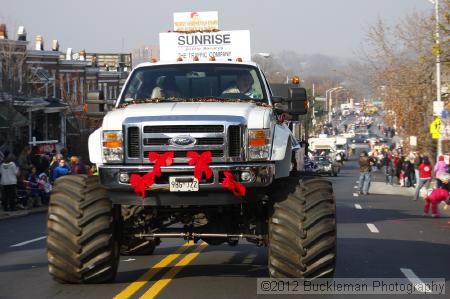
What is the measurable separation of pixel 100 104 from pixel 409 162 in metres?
35.7

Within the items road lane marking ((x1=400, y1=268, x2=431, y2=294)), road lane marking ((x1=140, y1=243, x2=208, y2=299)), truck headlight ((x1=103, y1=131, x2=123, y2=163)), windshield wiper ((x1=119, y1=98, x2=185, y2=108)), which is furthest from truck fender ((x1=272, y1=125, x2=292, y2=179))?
road lane marking ((x1=400, y1=268, x2=431, y2=294))

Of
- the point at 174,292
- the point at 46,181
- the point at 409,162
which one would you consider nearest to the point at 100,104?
the point at 174,292

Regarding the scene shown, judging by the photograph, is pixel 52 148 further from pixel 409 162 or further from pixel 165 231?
pixel 165 231

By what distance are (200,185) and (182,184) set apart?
205 mm

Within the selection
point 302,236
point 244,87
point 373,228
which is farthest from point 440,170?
point 302,236

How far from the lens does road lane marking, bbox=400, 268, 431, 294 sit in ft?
34.9

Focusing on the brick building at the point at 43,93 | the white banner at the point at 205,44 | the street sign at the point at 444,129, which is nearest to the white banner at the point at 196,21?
the white banner at the point at 205,44

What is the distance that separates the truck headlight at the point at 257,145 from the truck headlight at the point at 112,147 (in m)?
1.48

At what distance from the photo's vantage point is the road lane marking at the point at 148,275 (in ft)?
33.1

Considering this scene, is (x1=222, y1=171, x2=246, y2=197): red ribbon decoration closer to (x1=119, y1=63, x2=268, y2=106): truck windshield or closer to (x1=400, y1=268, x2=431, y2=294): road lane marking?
(x1=119, y1=63, x2=268, y2=106): truck windshield

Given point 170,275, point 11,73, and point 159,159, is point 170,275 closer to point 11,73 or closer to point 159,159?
point 159,159

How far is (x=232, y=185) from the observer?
32.1 feet

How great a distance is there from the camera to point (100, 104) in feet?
37.8

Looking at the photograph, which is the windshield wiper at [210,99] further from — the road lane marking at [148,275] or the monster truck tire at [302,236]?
the road lane marking at [148,275]
